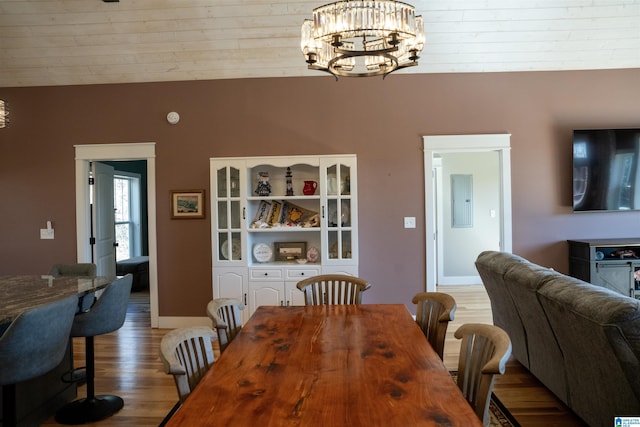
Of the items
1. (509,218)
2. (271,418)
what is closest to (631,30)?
(509,218)

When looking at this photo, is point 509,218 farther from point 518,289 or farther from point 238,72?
point 238,72

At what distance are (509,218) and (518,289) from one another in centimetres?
201

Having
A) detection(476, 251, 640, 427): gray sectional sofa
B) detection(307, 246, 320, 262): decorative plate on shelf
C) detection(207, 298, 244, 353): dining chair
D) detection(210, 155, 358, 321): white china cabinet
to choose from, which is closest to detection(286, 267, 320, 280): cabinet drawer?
detection(210, 155, 358, 321): white china cabinet

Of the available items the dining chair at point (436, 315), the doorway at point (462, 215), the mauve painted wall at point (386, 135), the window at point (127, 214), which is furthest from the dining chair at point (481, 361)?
the window at point (127, 214)

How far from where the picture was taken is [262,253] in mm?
4484

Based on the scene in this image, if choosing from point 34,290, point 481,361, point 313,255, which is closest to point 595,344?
point 481,361

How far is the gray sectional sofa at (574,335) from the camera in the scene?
6.07 feet

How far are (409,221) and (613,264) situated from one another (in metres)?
2.04

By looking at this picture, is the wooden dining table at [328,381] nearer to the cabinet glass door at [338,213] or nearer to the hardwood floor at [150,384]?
the hardwood floor at [150,384]

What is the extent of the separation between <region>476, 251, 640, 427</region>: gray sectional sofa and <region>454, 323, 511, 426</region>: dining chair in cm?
71

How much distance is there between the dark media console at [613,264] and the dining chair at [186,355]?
4015 millimetres

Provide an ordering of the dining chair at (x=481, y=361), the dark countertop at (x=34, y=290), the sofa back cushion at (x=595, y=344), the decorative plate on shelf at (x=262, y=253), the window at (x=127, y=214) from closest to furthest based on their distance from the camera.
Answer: the dining chair at (x=481, y=361), the sofa back cushion at (x=595, y=344), the dark countertop at (x=34, y=290), the decorative plate on shelf at (x=262, y=253), the window at (x=127, y=214)

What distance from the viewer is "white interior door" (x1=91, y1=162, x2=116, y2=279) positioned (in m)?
4.88

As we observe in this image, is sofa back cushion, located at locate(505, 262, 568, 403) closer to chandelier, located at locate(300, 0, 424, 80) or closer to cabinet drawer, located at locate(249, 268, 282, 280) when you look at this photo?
chandelier, located at locate(300, 0, 424, 80)
